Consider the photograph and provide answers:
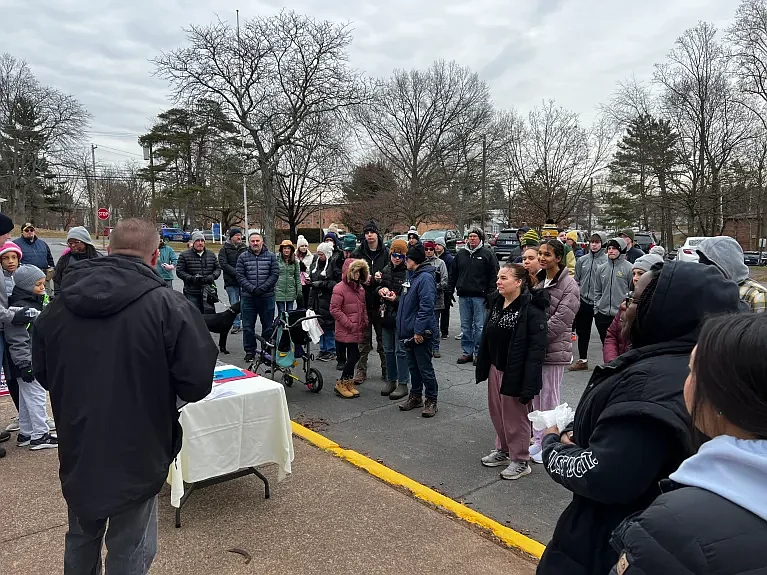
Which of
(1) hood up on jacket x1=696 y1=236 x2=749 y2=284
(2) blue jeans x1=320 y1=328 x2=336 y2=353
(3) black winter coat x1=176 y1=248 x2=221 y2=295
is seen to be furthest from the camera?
(3) black winter coat x1=176 y1=248 x2=221 y2=295

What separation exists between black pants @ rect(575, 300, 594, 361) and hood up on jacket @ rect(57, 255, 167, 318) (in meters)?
6.81

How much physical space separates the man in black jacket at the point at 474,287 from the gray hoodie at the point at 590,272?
4.34 feet

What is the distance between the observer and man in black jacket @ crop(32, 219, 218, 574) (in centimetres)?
214

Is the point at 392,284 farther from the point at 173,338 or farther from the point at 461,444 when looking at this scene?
the point at 173,338

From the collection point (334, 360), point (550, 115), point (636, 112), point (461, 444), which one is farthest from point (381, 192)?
point (461, 444)

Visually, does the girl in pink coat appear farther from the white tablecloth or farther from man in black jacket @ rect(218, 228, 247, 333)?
man in black jacket @ rect(218, 228, 247, 333)

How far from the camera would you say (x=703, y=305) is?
161cm

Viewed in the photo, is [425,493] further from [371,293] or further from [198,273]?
[198,273]

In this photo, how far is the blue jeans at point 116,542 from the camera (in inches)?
90.9

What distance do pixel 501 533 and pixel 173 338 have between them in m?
2.40

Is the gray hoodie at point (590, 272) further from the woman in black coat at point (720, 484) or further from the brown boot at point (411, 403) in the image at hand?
the woman in black coat at point (720, 484)

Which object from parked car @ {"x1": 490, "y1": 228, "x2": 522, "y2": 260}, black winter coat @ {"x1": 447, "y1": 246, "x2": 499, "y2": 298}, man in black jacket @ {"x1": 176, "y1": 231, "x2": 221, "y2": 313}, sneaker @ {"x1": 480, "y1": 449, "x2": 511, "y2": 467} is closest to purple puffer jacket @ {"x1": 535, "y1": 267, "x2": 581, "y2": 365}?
sneaker @ {"x1": 480, "y1": 449, "x2": 511, "y2": 467}

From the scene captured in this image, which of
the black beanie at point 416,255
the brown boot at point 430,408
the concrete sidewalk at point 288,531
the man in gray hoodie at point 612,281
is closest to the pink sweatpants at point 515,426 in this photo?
the concrete sidewalk at point 288,531

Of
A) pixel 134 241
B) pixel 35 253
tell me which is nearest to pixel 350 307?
pixel 134 241
